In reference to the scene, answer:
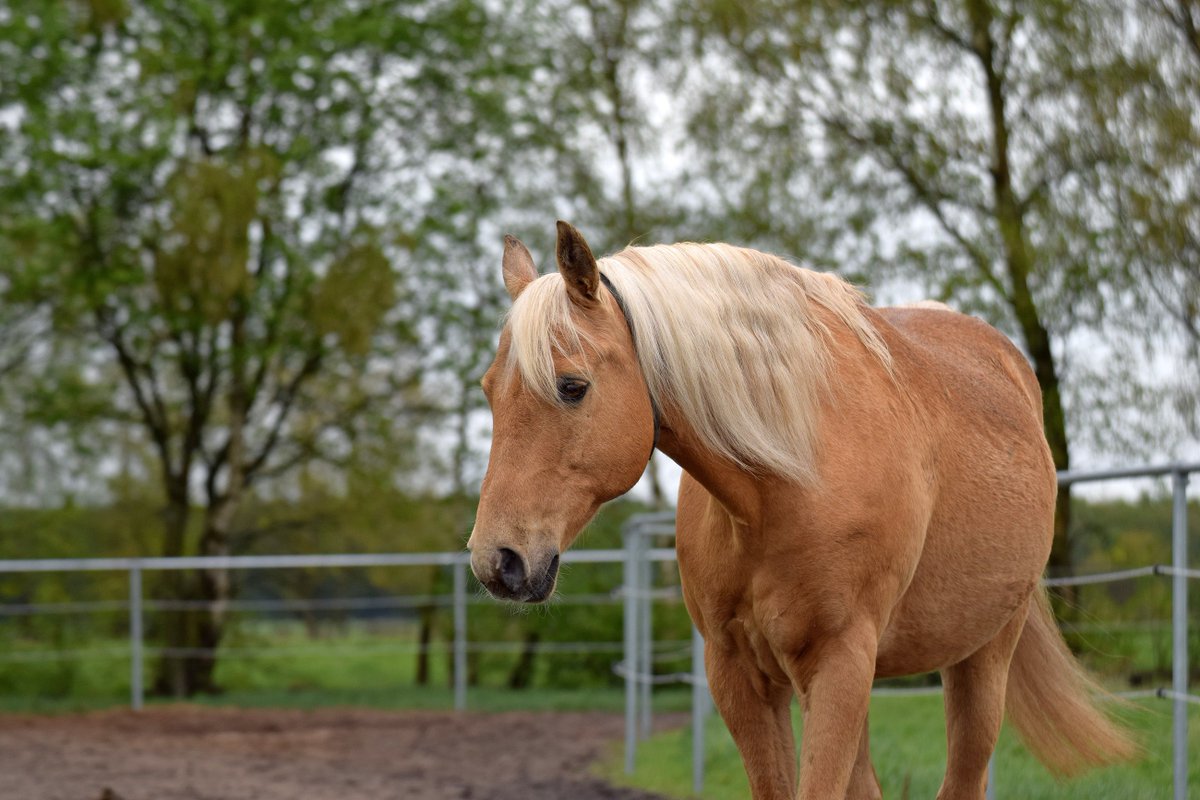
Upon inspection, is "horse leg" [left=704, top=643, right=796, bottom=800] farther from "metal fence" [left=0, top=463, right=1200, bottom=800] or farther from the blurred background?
the blurred background

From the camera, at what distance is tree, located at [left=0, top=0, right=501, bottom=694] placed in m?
13.1

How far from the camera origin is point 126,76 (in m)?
13.8

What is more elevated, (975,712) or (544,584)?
(544,584)

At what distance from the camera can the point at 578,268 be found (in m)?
2.40

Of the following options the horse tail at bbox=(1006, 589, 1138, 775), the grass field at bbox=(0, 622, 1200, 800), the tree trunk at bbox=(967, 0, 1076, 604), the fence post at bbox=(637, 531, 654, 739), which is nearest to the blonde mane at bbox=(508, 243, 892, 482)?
the horse tail at bbox=(1006, 589, 1138, 775)

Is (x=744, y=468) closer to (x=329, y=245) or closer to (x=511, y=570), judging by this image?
(x=511, y=570)

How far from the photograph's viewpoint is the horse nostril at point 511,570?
222 centimetres

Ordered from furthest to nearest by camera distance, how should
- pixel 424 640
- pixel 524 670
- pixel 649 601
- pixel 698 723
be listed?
1. pixel 424 640
2. pixel 524 670
3. pixel 649 601
4. pixel 698 723

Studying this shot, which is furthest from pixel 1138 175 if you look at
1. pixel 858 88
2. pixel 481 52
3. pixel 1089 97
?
pixel 481 52

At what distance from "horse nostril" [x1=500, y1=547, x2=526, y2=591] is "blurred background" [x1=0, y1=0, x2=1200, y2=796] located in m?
8.08

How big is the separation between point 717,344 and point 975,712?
4.44 feet

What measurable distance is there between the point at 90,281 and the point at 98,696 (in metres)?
4.27

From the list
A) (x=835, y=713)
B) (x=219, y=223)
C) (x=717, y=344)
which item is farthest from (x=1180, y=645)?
(x=219, y=223)

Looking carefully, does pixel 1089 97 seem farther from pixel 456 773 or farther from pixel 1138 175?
pixel 456 773
